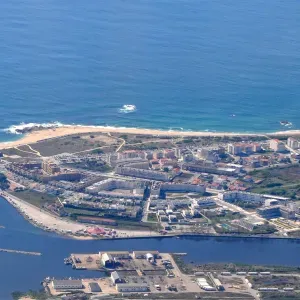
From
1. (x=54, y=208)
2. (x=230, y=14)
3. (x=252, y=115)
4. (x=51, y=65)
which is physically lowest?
(x=54, y=208)

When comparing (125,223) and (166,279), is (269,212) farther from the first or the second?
(166,279)

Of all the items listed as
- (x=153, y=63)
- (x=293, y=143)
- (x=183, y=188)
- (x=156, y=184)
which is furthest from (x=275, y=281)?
(x=153, y=63)

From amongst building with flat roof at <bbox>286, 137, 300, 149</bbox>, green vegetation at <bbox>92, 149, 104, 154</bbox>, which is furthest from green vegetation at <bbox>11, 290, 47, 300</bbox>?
building with flat roof at <bbox>286, 137, 300, 149</bbox>

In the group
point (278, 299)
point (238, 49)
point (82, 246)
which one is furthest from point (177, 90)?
point (278, 299)

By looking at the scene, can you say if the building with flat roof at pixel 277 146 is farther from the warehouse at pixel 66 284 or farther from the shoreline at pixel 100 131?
the warehouse at pixel 66 284

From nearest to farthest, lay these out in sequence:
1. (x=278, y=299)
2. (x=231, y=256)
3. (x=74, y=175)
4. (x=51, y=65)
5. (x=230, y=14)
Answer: (x=278, y=299), (x=231, y=256), (x=74, y=175), (x=51, y=65), (x=230, y=14)

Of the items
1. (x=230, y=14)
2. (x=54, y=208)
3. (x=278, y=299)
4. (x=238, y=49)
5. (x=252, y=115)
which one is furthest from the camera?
(x=230, y=14)

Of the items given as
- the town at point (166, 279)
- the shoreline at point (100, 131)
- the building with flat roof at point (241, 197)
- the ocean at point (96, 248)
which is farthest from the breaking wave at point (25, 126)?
the town at point (166, 279)

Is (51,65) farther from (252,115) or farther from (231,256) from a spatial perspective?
(231,256)
